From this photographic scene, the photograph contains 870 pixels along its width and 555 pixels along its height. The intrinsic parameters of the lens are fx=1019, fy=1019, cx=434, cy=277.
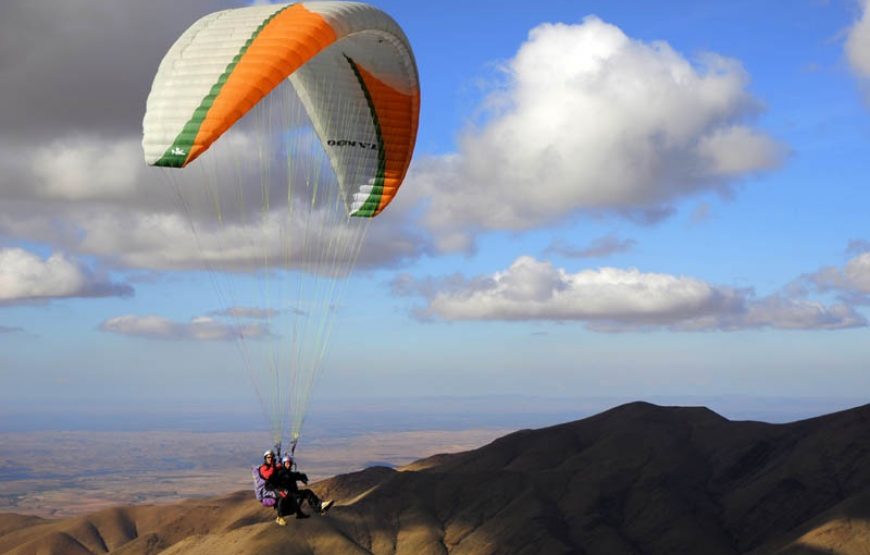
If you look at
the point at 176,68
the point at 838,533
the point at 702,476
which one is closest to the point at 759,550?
the point at 838,533

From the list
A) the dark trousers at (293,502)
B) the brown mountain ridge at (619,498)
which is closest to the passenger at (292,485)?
the dark trousers at (293,502)

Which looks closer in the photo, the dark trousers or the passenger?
the passenger

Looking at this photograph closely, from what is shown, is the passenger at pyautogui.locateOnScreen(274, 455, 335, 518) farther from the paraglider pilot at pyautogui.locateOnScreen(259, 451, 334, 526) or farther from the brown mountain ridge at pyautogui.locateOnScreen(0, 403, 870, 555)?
the brown mountain ridge at pyautogui.locateOnScreen(0, 403, 870, 555)

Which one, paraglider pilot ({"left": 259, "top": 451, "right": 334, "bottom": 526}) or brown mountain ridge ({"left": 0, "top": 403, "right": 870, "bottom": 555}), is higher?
paraglider pilot ({"left": 259, "top": 451, "right": 334, "bottom": 526})

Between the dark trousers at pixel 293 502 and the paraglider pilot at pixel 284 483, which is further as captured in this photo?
the dark trousers at pixel 293 502

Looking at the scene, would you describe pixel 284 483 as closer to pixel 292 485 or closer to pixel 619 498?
pixel 292 485

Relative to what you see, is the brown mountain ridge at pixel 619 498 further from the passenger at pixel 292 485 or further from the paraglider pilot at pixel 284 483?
the paraglider pilot at pixel 284 483

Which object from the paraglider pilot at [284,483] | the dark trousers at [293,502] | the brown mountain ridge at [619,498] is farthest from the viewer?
the brown mountain ridge at [619,498]

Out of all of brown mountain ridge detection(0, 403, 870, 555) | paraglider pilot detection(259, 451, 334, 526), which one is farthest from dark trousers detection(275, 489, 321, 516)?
brown mountain ridge detection(0, 403, 870, 555)
